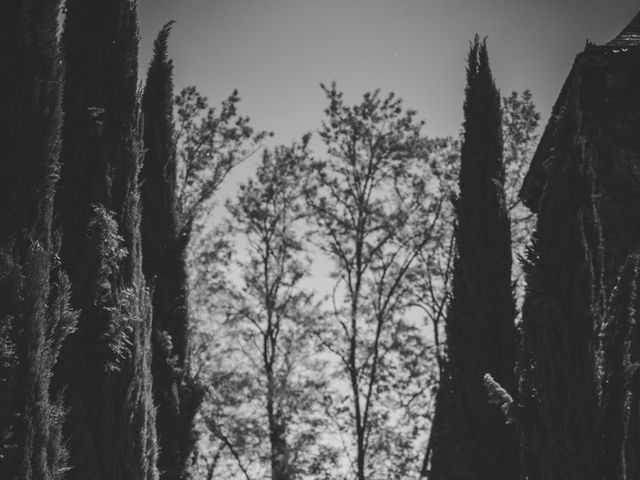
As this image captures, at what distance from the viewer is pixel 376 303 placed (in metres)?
16.6

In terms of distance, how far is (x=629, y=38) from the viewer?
866cm

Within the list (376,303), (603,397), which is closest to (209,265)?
(376,303)

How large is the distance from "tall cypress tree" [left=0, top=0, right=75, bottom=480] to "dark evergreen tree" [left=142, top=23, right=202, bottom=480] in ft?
12.9

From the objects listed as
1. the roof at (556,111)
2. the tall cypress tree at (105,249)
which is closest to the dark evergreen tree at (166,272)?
the tall cypress tree at (105,249)

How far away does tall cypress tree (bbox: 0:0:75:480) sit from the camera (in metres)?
3.57

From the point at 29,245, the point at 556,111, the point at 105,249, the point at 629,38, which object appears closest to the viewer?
the point at 29,245

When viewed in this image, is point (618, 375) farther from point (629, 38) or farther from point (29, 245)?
point (629, 38)

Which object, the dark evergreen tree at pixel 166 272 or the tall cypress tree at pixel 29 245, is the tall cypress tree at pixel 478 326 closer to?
the dark evergreen tree at pixel 166 272

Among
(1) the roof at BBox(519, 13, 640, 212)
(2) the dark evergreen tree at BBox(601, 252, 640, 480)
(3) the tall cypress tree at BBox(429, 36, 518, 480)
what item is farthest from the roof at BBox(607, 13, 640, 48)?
(2) the dark evergreen tree at BBox(601, 252, 640, 480)

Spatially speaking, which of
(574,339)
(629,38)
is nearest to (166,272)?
(574,339)

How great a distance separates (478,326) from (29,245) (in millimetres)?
6888

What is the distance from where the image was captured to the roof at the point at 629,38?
830 centimetres

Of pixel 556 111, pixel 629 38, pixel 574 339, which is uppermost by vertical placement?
pixel 629 38

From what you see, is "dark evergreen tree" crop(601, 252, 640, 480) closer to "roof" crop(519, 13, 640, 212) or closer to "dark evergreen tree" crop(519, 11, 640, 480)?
"dark evergreen tree" crop(519, 11, 640, 480)
